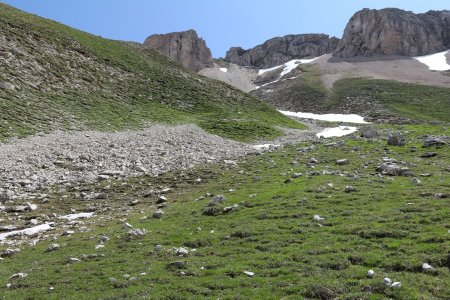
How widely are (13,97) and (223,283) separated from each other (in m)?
37.9

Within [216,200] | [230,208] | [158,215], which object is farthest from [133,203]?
[230,208]

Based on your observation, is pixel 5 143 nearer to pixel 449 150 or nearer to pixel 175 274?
pixel 175 274

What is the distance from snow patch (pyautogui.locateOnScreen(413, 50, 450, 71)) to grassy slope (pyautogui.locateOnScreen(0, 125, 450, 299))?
16937 cm

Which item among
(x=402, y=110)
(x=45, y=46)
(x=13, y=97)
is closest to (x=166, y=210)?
(x=13, y=97)

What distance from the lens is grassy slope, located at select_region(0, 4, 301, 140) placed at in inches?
1661

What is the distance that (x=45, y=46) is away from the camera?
58500 mm

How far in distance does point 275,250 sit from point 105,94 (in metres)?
45.8

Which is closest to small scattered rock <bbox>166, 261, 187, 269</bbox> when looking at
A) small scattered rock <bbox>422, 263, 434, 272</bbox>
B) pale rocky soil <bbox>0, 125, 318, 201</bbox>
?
small scattered rock <bbox>422, 263, 434, 272</bbox>

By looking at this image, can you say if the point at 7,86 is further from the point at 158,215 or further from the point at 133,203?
the point at 158,215

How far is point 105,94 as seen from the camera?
5519cm

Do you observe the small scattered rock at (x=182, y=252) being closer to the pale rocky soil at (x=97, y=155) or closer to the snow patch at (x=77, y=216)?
the snow patch at (x=77, y=216)

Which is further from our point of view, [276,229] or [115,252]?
[276,229]

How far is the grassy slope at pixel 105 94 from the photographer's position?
42188mm

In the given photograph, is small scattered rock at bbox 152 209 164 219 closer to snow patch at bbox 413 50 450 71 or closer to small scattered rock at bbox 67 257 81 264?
small scattered rock at bbox 67 257 81 264
